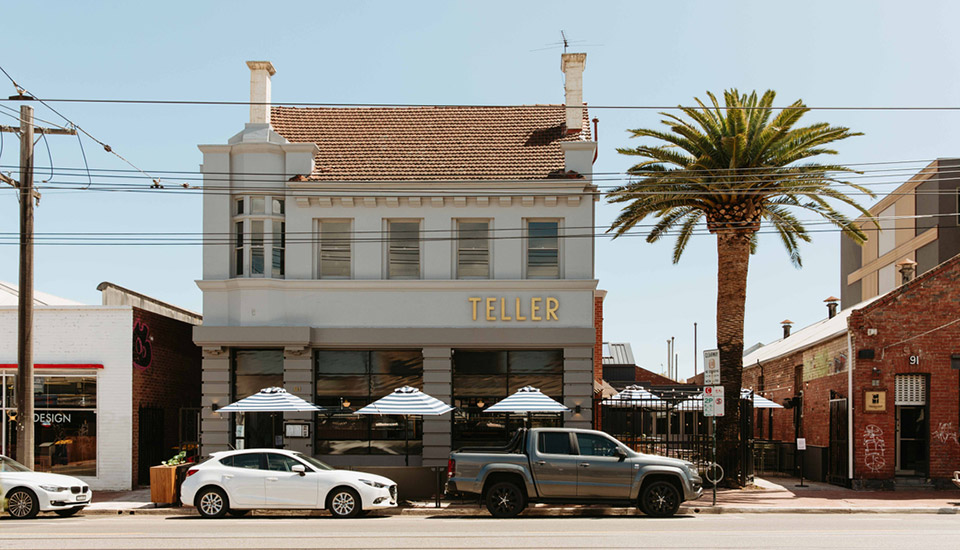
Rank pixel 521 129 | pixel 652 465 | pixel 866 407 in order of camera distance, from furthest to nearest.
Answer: pixel 521 129 → pixel 866 407 → pixel 652 465

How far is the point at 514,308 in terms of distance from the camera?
24.8 metres

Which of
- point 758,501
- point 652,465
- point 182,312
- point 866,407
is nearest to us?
point 652,465

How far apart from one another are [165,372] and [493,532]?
14.1 m

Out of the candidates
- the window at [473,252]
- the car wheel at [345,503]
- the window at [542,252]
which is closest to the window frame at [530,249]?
the window at [542,252]

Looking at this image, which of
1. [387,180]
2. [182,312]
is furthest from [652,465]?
[182,312]

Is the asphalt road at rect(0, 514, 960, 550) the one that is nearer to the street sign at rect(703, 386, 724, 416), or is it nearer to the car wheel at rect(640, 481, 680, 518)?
the car wheel at rect(640, 481, 680, 518)

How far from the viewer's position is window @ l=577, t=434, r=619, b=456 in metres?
19.0

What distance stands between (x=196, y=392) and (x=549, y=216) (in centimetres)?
1191

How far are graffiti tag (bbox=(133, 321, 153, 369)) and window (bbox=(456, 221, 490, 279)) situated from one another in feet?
27.0

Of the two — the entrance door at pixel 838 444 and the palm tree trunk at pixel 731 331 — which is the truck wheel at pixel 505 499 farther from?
the entrance door at pixel 838 444

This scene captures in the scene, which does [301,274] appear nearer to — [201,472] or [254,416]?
[254,416]

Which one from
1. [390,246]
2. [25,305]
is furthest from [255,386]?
[25,305]

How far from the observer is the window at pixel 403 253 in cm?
2525

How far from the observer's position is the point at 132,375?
24672 millimetres
